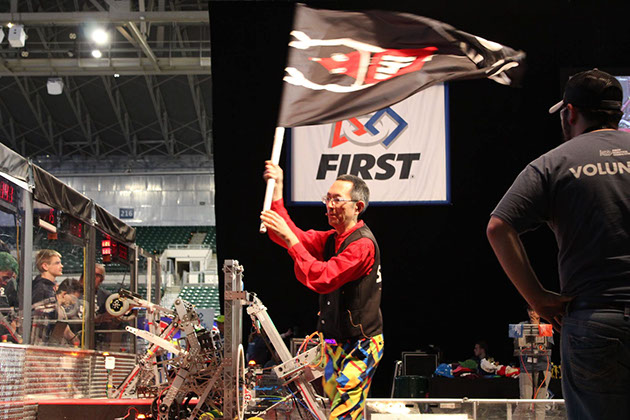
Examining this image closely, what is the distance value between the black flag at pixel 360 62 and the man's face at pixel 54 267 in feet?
12.4

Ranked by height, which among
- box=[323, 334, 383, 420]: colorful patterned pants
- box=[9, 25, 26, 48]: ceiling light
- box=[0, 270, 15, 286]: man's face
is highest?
box=[9, 25, 26, 48]: ceiling light

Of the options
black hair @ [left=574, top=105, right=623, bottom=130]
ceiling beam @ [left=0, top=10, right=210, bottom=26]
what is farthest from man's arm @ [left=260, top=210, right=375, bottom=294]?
ceiling beam @ [left=0, top=10, right=210, bottom=26]

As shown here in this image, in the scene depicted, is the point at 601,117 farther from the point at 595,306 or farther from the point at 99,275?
the point at 99,275

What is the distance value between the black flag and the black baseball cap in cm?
311

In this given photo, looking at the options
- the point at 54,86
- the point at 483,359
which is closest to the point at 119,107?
the point at 54,86

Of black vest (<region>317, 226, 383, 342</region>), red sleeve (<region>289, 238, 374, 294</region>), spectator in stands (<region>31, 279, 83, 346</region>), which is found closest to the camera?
red sleeve (<region>289, 238, 374, 294</region>)

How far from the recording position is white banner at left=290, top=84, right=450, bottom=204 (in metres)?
10.7

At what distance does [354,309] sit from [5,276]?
447 centimetres

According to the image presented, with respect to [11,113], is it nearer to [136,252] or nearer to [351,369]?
[136,252]

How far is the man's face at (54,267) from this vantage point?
27.5 feet

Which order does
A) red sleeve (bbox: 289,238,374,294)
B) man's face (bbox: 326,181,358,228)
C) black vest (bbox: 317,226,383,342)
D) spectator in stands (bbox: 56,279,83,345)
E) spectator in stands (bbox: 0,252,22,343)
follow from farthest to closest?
spectator in stands (bbox: 56,279,83,345) < spectator in stands (bbox: 0,252,22,343) < man's face (bbox: 326,181,358,228) < black vest (bbox: 317,226,383,342) < red sleeve (bbox: 289,238,374,294)

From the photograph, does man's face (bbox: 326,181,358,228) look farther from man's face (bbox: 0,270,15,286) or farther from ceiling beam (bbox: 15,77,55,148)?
ceiling beam (bbox: 15,77,55,148)

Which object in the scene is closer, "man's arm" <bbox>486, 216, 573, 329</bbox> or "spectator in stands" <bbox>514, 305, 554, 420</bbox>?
"man's arm" <bbox>486, 216, 573, 329</bbox>

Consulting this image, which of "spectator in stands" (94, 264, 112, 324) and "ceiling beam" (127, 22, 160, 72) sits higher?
"ceiling beam" (127, 22, 160, 72)
